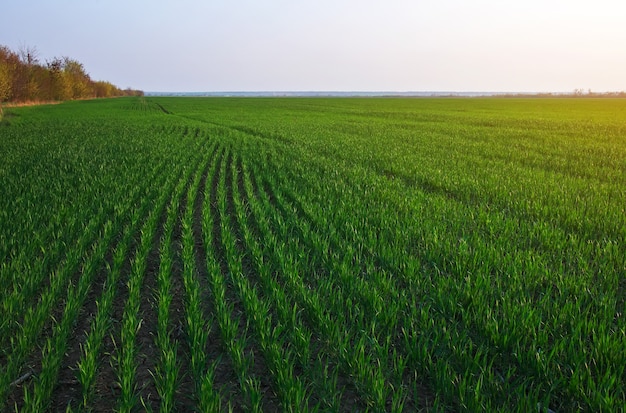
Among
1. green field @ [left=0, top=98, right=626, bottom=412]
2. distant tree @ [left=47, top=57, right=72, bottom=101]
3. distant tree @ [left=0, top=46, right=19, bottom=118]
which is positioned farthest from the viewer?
distant tree @ [left=47, top=57, right=72, bottom=101]

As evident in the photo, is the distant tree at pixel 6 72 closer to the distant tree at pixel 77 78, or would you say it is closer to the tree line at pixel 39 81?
the tree line at pixel 39 81

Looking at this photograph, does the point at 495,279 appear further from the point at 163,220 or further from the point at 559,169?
the point at 559,169

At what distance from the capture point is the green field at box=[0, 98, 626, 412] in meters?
2.97

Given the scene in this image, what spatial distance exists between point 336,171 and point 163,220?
18.2 feet

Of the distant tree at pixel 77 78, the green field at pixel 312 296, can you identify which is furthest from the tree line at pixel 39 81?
the green field at pixel 312 296

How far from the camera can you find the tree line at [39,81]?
53013 millimetres

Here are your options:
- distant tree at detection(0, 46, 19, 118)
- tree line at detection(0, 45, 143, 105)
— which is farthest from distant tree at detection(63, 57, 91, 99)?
distant tree at detection(0, 46, 19, 118)

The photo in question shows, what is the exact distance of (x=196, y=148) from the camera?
55.5 feet

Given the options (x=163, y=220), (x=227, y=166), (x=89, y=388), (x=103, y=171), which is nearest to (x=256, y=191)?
(x=163, y=220)

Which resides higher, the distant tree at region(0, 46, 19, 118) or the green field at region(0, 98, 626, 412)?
the distant tree at region(0, 46, 19, 118)

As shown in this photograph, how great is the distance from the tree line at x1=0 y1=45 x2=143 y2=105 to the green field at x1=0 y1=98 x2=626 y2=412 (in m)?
54.2

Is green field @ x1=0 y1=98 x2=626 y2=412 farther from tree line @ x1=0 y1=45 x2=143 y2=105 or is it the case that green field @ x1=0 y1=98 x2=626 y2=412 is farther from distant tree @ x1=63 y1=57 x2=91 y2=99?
distant tree @ x1=63 y1=57 x2=91 y2=99

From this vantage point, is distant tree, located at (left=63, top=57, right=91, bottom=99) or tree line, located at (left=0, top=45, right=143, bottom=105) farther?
distant tree, located at (left=63, top=57, right=91, bottom=99)

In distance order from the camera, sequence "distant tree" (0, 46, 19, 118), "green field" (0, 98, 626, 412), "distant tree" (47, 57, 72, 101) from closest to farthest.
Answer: "green field" (0, 98, 626, 412), "distant tree" (0, 46, 19, 118), "distant tree" (47, 57, 72, 101)
